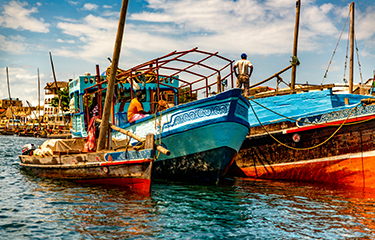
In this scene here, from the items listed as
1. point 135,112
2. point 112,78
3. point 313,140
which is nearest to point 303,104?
point 313,140

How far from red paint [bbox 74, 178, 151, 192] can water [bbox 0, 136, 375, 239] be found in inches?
10.8

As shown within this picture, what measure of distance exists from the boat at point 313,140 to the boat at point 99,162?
400cm

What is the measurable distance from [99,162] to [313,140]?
21.2 ft

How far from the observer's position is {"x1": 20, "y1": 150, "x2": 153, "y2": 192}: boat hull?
8.77 m

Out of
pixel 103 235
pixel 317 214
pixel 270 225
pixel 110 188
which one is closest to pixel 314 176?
pixel 317 214

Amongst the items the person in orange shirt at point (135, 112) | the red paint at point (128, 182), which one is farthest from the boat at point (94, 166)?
the person in orange shirt at point (135, 112)

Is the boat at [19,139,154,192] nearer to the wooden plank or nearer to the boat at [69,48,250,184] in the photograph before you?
the boat at [69,48,250,184]

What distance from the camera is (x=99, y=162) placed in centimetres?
960

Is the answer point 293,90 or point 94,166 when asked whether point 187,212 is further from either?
point 293,90

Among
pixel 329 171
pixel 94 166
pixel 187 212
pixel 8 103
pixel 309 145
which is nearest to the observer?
pixel 187 212

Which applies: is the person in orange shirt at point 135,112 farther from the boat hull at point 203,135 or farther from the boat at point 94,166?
the boat at point 94,166

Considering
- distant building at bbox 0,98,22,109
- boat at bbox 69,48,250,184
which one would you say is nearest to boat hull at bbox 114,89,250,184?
boat at bbox 69,48,250,184

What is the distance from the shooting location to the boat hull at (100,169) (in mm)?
8766

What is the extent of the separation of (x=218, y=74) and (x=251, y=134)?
2574 mm
